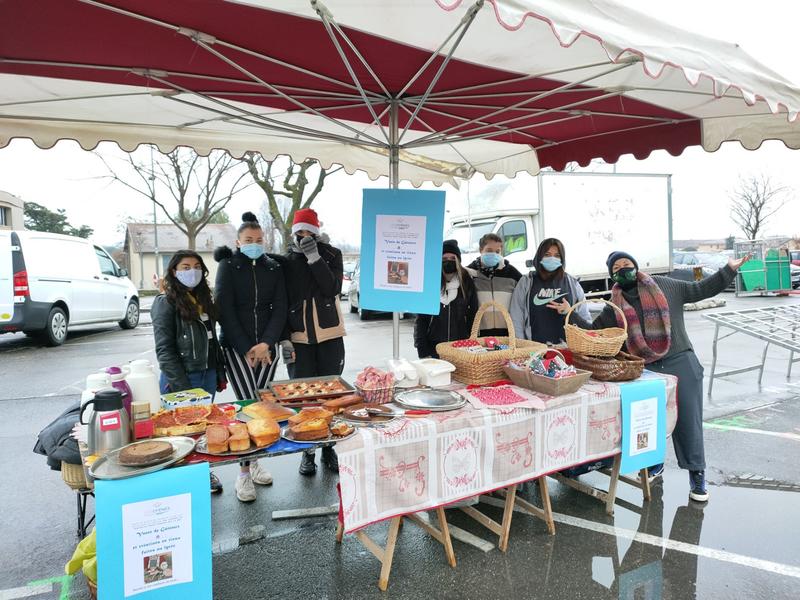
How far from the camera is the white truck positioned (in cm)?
1078

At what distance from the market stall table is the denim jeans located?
1401 mm

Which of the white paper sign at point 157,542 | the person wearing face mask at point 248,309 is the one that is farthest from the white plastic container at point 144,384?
the person wearing face mask at point 248,309

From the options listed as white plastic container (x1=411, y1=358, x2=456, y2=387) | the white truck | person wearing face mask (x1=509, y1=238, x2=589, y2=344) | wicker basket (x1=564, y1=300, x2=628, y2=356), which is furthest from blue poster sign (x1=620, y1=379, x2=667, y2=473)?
the white truck

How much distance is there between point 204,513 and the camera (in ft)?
6.31

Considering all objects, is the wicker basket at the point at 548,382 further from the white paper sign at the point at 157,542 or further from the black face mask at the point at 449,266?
the white paper sign at the point at 157,542

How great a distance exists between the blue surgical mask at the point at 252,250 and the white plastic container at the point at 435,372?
4.54 ft

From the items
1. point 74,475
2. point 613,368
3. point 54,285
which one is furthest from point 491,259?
point 54,285

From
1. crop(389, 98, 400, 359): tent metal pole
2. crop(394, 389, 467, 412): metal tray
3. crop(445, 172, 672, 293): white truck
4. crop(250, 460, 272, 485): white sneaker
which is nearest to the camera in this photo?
crop(394, 389, 467, 412): metal tray

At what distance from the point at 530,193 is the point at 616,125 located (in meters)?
7.01

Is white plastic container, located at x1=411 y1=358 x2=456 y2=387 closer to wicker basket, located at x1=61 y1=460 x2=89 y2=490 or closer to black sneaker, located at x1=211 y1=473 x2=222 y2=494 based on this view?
black sneaker, located at x1=211 y1=473 x2=222 y2=494

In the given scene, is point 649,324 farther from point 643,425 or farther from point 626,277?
point 643,425

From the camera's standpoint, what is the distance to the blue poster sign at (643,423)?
3.02 meters

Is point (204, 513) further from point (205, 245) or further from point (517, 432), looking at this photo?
point (205, 245)

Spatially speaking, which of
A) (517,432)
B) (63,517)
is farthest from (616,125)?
(63,517)
